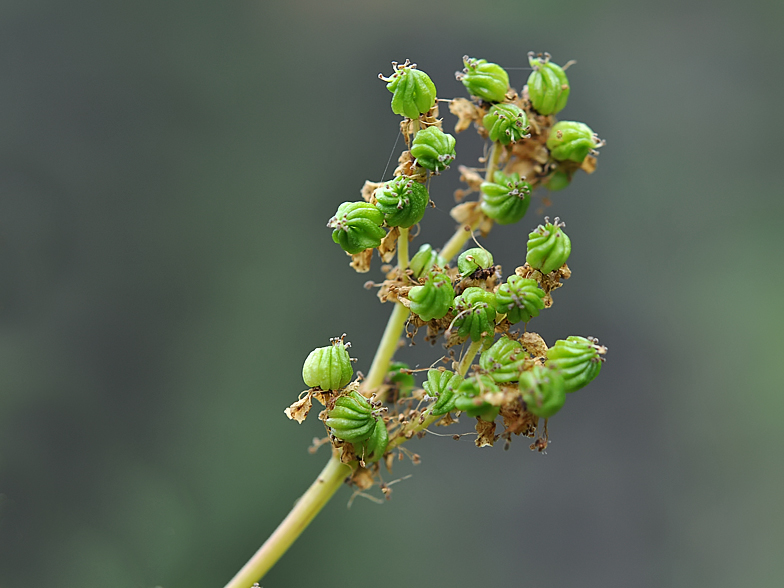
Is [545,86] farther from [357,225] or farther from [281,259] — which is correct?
[281,259]

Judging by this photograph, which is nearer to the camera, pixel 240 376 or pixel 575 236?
pixel 240 376

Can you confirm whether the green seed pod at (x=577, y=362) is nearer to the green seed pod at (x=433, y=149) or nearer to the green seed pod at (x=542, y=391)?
the green seed pod at (x=542, y=391)

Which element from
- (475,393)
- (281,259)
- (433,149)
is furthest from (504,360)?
(281,259)

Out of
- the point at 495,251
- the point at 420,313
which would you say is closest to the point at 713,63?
the point at 495,251

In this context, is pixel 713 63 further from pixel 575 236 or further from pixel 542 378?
pixel 542 378

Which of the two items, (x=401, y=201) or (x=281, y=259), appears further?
(x=281, y=259)

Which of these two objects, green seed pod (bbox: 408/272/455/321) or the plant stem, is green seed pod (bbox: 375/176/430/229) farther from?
the plant stem

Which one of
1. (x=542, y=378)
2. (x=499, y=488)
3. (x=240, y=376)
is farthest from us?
(x=499, y=488)
